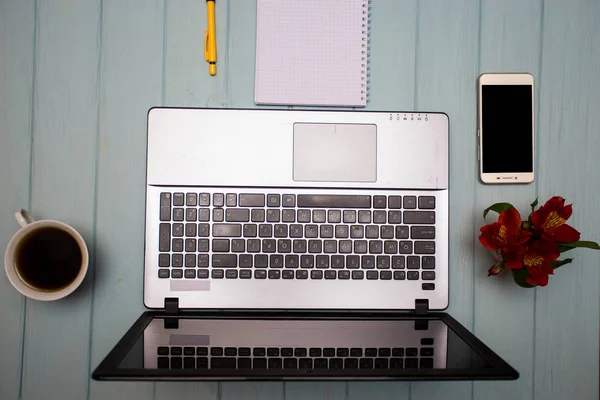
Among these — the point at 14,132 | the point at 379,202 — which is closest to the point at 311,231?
the point at 379,202

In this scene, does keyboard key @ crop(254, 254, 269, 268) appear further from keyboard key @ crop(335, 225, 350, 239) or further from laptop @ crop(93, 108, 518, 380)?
keyboard key @ crop(335, 225, 350, 239)

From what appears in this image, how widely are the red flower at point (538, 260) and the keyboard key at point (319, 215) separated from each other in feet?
1.05

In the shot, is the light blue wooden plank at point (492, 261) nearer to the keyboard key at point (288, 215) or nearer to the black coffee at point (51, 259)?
the keyboard key at point (288, 215)

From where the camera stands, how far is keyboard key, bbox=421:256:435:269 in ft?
2.52

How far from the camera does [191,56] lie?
0.79 metres

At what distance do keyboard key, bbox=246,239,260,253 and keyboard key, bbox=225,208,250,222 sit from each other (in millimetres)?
40

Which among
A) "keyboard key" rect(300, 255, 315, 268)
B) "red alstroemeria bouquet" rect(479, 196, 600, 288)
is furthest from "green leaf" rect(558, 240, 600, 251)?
"keyboard key" rect(300, 255, 315, 268)

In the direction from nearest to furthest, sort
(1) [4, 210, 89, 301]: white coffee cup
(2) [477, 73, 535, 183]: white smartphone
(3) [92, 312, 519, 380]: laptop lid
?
(3) [92, 312, 519, 380]: laptop lid → (1) [4, 210, 89, 301]: white coffee cup → (2) [477, 73, 535, 183]: white smartphone

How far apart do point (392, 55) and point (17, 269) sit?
77cm

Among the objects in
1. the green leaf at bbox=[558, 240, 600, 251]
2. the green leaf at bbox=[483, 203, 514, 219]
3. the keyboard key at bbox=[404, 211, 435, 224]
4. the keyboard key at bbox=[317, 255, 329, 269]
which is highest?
the green leaf at bbox=[483, 203, 514, 219]

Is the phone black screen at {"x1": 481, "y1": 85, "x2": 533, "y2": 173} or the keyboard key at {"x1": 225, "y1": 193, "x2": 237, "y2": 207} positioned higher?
the phone black screen at {"x1": 481, "y1": 85, "x2": 533, "y2": 173}

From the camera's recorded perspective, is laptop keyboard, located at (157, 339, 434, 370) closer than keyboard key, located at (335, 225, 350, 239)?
Yes

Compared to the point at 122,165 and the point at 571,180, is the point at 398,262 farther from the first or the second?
the point at 122,165

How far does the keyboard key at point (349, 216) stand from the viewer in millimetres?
770
